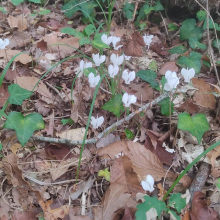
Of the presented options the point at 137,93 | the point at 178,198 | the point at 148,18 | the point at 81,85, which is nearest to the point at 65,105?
the point at 81,85

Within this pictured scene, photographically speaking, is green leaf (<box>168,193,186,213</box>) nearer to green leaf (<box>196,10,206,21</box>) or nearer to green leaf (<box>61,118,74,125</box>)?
green leaf (<box>61,118,74,125</box>)

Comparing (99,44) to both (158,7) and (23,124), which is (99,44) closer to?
(23,124)

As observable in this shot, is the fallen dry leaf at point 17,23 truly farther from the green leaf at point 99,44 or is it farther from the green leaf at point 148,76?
the green leaf at point 148,76

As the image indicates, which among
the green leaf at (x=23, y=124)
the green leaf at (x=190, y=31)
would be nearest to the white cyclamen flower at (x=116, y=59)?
the green leaf at (x=23, y=124)

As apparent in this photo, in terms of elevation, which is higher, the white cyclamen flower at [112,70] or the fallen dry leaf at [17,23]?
the white cyclamen flower at [112,70]

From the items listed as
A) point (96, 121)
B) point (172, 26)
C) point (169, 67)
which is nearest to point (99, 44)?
point (96, 121)

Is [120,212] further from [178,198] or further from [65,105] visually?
[65,105]
